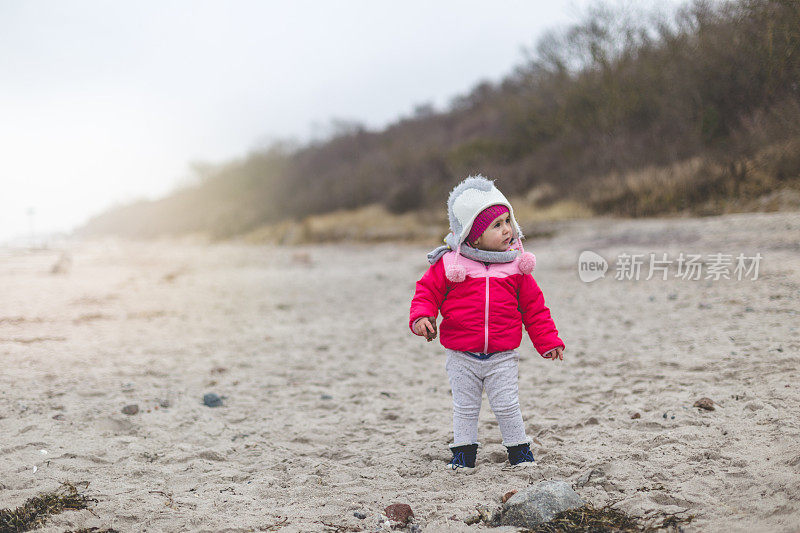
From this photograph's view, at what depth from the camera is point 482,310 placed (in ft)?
9.23

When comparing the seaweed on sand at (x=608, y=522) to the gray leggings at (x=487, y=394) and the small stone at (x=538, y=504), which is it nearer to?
the small stone at (x=538, y=504)

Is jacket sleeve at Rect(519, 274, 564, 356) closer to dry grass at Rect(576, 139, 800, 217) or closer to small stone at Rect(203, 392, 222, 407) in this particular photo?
small stone at Rect(203, 392, 222, 407)

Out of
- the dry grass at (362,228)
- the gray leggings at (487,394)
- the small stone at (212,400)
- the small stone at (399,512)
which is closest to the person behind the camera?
the small stone at (399,512)

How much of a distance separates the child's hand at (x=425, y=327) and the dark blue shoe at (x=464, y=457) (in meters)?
0.68

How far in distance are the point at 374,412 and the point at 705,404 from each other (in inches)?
86.3

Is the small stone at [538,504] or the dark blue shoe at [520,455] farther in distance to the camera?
the dark blue shoe at [520,455]

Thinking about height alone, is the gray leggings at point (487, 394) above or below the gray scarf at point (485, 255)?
below

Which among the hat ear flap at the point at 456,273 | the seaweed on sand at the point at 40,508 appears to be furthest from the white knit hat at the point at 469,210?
the seaweed on sand at the point at 40,508

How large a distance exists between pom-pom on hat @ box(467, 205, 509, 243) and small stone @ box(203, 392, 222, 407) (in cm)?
255

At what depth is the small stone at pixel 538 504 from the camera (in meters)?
2.23

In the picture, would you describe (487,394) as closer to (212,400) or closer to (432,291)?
(432,291)

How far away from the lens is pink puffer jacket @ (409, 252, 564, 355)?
2811mm

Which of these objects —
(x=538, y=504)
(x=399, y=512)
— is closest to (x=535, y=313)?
(x=538, y=504)

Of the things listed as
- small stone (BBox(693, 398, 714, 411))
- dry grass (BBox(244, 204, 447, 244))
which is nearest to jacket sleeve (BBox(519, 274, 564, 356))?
small stone (BBox(693, 398, 714, 411))
